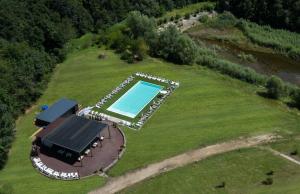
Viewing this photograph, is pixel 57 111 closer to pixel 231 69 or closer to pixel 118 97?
pixel 118 97

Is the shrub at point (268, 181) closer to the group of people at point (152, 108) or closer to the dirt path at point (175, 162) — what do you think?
the dirt path at point (175, 162)

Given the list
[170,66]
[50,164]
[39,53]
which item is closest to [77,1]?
[39,53]

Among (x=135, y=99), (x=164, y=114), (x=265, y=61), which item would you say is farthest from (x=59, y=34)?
(x=265, y=61)

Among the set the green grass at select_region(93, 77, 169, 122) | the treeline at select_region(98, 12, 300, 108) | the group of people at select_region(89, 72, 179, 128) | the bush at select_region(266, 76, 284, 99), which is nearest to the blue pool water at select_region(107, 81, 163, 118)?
A: the green grass at select_region(93, 77, 169, 122)

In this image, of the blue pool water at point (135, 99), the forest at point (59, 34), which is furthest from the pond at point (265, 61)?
the blue pool water at point (135, 99)

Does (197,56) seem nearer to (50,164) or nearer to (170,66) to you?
(170,66)
